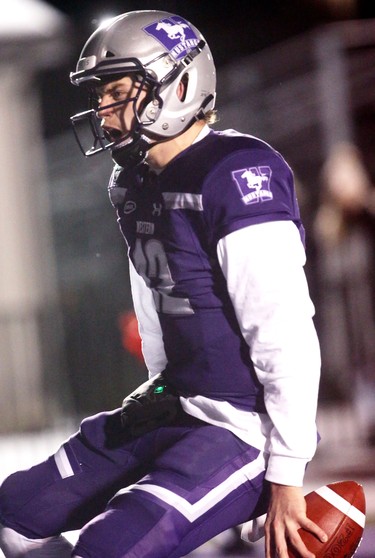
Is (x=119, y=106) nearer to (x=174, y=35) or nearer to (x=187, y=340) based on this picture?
(x=174, y=35)

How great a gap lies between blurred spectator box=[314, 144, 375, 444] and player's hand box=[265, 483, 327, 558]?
279 cm

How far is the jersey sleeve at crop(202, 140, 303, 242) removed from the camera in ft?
5.71

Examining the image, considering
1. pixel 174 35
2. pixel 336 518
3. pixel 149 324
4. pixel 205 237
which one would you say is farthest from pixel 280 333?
pixel 174 35

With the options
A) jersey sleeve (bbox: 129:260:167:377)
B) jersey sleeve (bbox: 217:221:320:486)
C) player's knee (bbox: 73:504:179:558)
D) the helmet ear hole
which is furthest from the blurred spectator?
player's knee (bbox: 73:504:179:558)

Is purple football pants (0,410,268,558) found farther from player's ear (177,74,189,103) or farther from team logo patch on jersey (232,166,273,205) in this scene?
player's ear (177,74,189,103)

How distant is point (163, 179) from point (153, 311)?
0.35m

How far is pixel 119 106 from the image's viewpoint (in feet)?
6.49

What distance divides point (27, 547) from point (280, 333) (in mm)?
659

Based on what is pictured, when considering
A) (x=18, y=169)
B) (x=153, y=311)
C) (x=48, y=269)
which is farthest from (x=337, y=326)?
(x=153, y=311)

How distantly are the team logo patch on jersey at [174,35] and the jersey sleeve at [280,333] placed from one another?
1.42 ft

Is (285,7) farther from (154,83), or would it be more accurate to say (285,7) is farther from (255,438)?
(255,438)

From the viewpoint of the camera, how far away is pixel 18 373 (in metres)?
5.52

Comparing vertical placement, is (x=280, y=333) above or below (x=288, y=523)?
above

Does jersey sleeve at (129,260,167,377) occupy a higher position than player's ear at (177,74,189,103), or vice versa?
player's ear at (177,74,189,103)
